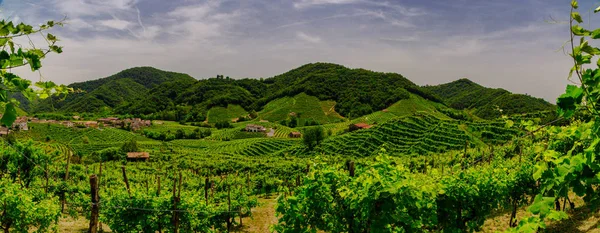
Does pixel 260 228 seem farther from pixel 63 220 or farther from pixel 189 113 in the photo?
pixel 189 113

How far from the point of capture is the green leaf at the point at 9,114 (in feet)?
6.67

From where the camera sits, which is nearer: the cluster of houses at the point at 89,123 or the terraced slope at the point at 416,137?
the terraced slope at the point at 416,137

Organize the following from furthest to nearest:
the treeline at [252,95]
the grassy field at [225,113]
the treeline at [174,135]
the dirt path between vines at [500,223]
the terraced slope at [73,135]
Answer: the grassy field at [225,113] → the treeline at [252,95] → the treeline at [174,135] → the terraced slope at [73,135] → the dirt path between vines at [500,223]

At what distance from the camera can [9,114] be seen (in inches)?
81.0

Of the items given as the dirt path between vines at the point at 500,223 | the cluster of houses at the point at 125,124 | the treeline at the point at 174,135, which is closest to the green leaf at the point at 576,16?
the dirt path between vines at the point at 500,223

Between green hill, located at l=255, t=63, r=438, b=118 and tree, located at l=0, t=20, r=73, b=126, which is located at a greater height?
→ green hill, located at l=255, t=63, r=438, b=118

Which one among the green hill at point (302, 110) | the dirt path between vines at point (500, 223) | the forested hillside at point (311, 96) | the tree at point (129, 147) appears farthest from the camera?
the green hill at point (302, 110)

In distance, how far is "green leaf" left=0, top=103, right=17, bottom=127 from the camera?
2.03 metres

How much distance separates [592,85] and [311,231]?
5.00m

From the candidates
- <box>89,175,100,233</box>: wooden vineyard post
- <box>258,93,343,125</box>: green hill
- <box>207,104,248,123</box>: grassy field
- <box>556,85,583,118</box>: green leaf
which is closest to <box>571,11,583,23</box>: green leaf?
<box>556,85,583,118</box>: green leaf

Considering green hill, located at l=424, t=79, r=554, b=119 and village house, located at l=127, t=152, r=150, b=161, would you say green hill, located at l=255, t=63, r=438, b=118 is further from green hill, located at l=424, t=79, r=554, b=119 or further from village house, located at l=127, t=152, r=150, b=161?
village house, located at l=127, t=152, r=150, b=161

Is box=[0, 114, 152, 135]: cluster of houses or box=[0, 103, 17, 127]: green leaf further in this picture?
box=[0, 114, 152, 135]: cluster of houses

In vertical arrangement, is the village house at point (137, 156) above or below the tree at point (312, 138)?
below

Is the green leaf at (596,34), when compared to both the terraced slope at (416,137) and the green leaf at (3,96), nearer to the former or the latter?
the green leaf at (3,96)
